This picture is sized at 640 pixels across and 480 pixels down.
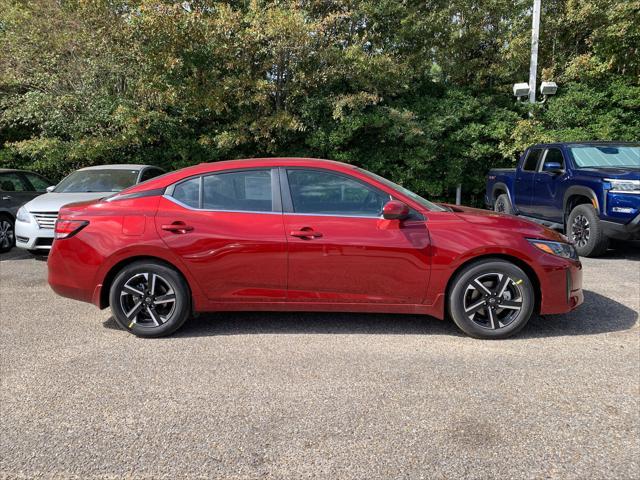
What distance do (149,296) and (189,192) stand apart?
990 mm

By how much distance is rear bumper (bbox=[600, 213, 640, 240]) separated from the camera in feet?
22.0

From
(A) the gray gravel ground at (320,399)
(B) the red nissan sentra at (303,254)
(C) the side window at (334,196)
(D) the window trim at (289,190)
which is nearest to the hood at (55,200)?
(A) the gray gravel ground at (320,399)

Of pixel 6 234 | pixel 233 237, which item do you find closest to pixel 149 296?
pixel 233 237

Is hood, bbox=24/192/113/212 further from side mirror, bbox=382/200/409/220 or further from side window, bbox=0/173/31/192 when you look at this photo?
side mirror, bbox=382/200/409/220

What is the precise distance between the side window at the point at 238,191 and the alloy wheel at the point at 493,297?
1.92 m

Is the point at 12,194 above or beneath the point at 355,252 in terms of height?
above

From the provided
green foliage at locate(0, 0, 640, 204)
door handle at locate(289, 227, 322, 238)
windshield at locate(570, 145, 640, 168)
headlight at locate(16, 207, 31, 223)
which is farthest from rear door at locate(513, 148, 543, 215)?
headlight at locate(16, 207, 31, 223)

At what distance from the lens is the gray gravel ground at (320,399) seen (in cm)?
249

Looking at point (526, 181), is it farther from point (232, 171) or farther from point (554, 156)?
point (232, 171)

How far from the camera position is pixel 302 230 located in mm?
4098

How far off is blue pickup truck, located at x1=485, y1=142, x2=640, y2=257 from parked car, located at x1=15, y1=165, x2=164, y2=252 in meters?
6.96

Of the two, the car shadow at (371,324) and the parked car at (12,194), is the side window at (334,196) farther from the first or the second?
the parked car at (12,194)

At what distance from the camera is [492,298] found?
13.5 feet

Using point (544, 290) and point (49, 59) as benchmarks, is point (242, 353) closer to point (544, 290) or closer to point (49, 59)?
point (544, 290)
